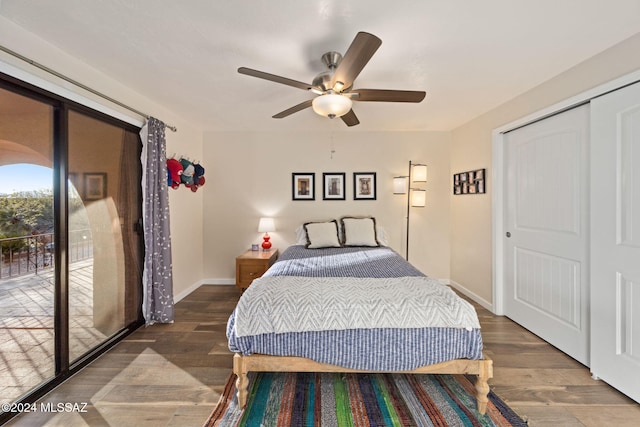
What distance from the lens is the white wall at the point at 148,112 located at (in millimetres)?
1633

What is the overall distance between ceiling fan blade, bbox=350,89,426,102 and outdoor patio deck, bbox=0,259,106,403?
100 inches

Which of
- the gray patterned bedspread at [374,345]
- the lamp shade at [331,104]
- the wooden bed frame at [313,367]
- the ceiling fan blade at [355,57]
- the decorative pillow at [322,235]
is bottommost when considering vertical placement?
the wooden bed frame at [313,367]

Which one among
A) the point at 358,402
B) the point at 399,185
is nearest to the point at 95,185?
the point at 358,402

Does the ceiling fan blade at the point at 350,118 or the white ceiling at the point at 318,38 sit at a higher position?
the white ceiling at the point at 318,38

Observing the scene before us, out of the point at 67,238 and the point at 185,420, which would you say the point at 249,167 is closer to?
the point at 67,238

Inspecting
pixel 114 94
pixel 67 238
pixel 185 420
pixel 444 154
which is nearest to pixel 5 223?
pixel 67 238

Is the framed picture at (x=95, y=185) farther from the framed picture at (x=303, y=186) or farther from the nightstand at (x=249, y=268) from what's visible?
the framed picture at (x=303, y=186)

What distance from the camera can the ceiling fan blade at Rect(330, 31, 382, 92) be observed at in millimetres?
1350

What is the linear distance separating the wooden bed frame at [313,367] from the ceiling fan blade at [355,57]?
1809 mm

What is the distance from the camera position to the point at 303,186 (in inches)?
155

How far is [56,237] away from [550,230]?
3.97 meters

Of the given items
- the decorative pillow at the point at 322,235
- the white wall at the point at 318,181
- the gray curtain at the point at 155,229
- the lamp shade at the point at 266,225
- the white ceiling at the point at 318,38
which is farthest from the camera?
the white wall at the point at 318,181

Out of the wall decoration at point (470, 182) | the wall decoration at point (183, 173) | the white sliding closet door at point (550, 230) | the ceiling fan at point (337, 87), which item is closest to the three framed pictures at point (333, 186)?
the wall decoration at point (470, 182)

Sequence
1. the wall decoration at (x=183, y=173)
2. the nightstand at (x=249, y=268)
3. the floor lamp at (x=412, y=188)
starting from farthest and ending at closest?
the floor lamp at (x=412, y=188)
the nightstand at (x=249, y=268)
the wall decoration at (x=183, y=173)
